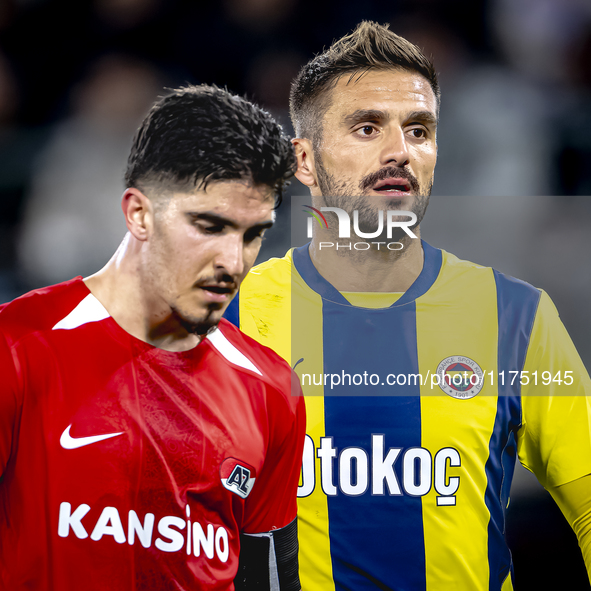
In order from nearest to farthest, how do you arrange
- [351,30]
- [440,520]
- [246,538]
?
1. [246,538]
2. [440,520]
3. [351,30]

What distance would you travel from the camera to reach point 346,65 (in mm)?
1253

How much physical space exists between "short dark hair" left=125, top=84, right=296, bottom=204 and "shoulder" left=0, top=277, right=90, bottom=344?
21cm

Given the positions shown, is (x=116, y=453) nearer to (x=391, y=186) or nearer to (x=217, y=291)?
(x=217, y=291)

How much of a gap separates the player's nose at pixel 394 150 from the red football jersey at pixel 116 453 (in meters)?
0.53

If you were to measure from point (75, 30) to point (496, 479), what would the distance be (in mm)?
1599

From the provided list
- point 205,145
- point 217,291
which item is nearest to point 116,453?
point 217,291

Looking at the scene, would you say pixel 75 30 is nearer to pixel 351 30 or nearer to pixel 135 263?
pixel 351 30

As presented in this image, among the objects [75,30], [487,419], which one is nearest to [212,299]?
[487,419]

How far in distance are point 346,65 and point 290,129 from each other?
191mm

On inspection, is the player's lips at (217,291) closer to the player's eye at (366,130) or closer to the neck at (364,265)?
the neck at (364,265)

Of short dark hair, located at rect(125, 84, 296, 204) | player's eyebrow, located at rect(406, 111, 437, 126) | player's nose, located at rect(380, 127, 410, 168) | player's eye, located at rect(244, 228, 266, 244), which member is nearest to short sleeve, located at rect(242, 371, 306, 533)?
player's eye, located at rect(244, 228, 266, 244)

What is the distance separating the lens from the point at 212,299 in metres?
0.95

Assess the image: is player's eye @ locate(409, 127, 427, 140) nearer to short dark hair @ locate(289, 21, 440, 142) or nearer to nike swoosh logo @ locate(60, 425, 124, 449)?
short dark hair @ locate(289, 21, 440, 142)

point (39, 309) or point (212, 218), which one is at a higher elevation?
point (212, 218)
